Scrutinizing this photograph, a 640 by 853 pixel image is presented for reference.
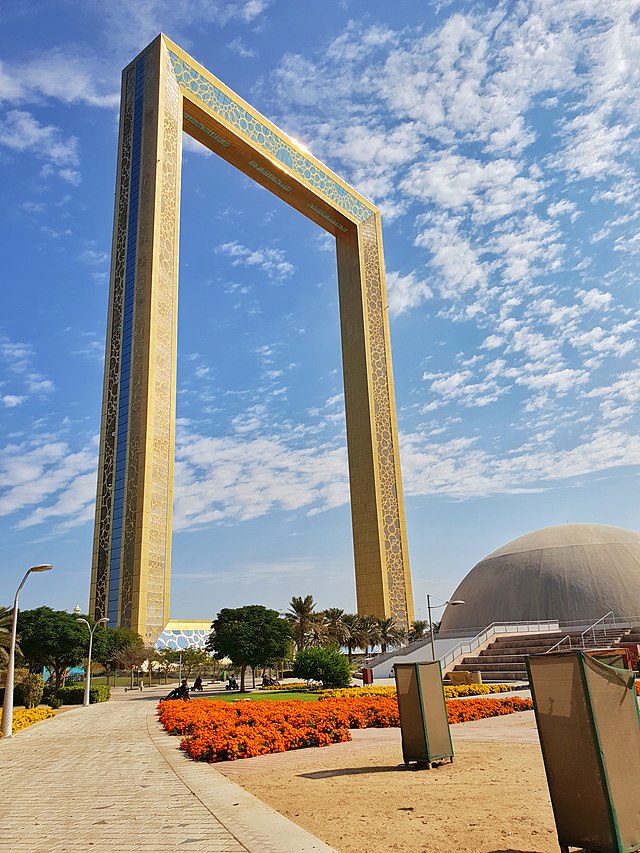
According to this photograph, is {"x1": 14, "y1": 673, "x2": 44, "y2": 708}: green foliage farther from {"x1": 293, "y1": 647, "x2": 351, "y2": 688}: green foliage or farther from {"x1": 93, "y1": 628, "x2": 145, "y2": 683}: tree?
{"x1": 93, "y1": 628, "x2": 145, "y2": 683}: tree

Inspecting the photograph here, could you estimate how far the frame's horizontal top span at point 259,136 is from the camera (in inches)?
2872

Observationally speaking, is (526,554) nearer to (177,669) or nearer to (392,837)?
(177,669)

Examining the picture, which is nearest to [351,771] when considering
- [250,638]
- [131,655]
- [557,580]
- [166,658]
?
[250,638]

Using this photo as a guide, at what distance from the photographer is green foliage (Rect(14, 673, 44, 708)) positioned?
33531mm

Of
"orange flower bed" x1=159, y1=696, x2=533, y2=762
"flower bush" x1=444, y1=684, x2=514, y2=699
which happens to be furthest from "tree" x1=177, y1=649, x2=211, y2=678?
"orange flower bed" x1=159, y1=696, x2=533, y2=762

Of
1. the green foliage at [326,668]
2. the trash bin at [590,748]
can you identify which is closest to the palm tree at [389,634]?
the green foliage at [326,668]

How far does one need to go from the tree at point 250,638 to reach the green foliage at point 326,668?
23.9ft

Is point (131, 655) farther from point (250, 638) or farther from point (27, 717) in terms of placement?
point (27, 717)

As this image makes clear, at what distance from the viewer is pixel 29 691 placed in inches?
1320

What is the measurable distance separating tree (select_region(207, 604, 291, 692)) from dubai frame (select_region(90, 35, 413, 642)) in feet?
53.4

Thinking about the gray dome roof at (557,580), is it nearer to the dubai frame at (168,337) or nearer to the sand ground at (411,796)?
the dubai frame at (168,337)

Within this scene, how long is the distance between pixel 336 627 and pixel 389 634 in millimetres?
9441

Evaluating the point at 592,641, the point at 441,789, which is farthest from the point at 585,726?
the point at 592,641

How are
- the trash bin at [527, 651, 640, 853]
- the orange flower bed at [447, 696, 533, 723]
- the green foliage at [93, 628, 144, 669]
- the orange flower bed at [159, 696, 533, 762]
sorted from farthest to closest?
the green foliage at [93, 628, 144, 669]
the orange flower bed at [447, 696, 533, 723]
the orange flower bed at [159, 696, 533, 762]
the trash bin at [527, 651, 640, 853]
